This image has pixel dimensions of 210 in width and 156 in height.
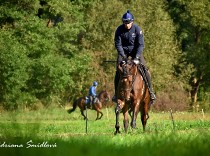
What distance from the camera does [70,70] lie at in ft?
175

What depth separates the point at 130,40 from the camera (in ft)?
50.8

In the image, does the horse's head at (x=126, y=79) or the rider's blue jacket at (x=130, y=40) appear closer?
the horse's head at (x=126, y=79)

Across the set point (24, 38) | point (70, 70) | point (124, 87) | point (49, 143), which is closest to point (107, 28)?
point (70, 70)

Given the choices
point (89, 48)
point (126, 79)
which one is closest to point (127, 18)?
point (126, 79)

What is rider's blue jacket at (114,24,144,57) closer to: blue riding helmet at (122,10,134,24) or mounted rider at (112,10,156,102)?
mounted rider at (112,10,156,102)

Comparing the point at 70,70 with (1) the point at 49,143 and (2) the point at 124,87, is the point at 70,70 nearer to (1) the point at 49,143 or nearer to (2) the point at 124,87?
(2) the point at 124,87

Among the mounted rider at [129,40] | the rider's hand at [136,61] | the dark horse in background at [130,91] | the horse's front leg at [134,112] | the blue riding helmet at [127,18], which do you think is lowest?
the horse's front leg at [134,112]

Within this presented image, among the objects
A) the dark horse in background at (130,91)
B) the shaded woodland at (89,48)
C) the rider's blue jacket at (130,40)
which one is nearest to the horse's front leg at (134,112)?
the dark horse in background at (130,91)

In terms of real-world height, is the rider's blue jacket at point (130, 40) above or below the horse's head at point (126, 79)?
above

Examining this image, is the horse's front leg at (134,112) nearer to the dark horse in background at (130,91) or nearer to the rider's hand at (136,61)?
the dark horse in background at (130,91)

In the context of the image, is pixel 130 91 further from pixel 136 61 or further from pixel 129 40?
pixel 129 40

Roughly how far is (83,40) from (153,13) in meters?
6.64

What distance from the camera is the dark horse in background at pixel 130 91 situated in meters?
15.1

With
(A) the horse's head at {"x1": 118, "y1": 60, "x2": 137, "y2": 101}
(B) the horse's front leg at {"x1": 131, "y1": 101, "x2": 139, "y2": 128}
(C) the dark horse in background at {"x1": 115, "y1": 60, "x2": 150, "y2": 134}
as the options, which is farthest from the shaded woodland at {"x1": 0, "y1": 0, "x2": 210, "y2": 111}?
(A) the horse's head at {"x1": 118, "y1": 60, "x2": 137, "y2": 101}
